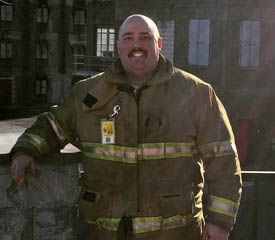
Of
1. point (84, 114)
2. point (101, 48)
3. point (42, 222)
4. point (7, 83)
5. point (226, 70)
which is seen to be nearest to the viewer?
point (42, 222)

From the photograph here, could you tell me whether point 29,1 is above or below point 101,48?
above

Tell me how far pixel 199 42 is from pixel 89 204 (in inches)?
583

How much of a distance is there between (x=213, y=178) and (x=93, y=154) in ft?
2.60

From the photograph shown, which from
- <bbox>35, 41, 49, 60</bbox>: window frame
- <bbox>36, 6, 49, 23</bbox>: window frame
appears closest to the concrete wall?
<bbox>35, 41, 49, 60</bbox>: window frame

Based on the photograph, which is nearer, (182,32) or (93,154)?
(93,154)

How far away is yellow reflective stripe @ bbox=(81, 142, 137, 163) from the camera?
311 cm

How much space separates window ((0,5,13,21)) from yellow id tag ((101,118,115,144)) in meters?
32.0

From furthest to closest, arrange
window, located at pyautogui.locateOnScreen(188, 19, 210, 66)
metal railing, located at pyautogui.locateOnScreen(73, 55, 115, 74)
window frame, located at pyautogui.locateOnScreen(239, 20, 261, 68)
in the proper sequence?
metal railing, located at pyautogui.locateOnScreen(73, 55, 115, 74), window frame, located at pyautogui.locateOnScreen(239, 20, 261, 68), window, located at pyautogui.locateOnScreen(188, 19, 210, 66)

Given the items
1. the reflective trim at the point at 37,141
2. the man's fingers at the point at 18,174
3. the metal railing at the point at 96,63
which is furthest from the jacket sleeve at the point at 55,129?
the metal railing at the point at 96,63

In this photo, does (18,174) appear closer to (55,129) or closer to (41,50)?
(55,129)

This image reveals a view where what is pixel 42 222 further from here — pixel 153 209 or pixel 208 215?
pixel 208 215

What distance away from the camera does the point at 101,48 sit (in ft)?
79.8

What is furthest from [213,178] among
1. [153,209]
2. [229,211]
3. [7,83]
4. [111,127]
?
[7,83]

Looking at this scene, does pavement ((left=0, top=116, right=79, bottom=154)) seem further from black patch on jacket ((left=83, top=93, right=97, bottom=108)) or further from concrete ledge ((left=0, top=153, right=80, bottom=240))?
black patch on jacket ((left=83, top=93, right=97, bottom=108))
